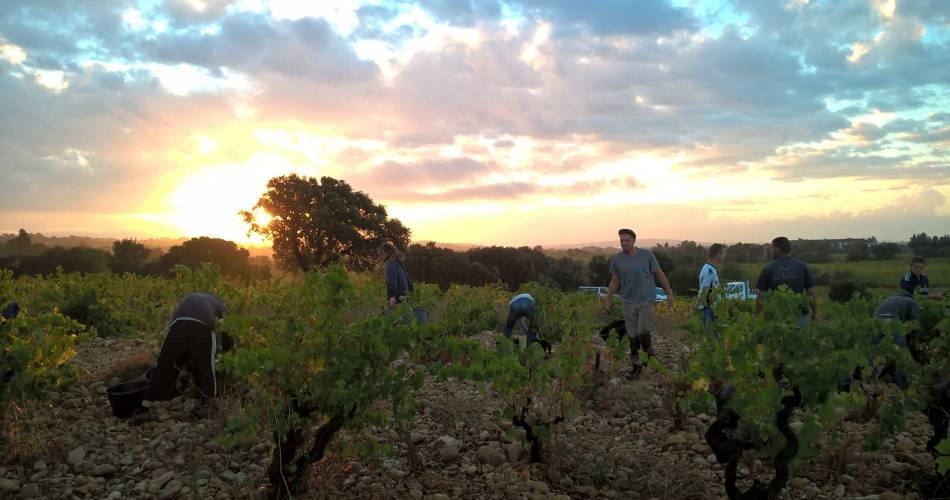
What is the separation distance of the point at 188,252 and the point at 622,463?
28.2 metres

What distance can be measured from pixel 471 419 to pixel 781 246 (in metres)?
3.49

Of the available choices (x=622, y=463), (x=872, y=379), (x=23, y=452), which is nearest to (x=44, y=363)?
(x=23, y=452)

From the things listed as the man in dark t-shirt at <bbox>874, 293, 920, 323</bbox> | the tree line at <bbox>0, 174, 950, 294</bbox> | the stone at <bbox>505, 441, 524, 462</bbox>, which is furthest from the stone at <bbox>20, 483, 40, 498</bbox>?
the tree line at <bbox>0, 174, 950, 294</bbox>

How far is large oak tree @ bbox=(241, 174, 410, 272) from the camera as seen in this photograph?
26125 mm

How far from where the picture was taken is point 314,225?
2592 centimetres

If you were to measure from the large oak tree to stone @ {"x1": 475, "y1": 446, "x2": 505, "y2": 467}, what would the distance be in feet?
72.7

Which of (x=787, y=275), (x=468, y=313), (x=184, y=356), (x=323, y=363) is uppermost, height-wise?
(x=787, y=275)

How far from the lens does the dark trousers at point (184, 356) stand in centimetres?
481

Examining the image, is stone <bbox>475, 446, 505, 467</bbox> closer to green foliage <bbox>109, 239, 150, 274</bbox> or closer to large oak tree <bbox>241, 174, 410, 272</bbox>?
large oak tree <bbox>241, 174, 410, 272</bbox>

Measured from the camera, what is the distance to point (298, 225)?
2627cm

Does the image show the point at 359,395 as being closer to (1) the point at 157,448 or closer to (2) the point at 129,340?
(1) the point at 157,448

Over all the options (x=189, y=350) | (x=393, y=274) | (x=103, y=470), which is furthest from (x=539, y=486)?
(x=393, y=274)

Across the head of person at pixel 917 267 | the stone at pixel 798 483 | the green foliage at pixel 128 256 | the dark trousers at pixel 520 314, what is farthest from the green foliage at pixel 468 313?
the green foliage at pixel 128 256

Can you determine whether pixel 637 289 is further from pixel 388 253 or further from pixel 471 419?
pixel 388 253
